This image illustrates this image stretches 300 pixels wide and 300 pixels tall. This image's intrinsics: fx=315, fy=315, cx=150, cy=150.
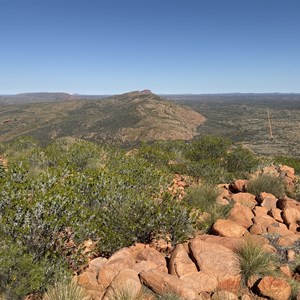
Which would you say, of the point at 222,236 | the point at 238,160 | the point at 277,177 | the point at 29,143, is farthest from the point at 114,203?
the point at 29,143

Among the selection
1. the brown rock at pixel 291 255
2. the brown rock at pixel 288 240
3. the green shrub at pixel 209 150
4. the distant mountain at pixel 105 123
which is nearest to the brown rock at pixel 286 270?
the brown rock at pixel 291 255

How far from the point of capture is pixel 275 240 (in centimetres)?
754

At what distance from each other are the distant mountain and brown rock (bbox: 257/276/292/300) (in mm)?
69981

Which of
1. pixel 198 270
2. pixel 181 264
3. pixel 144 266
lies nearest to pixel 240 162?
pixel 198 270

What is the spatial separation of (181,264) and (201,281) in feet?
1.67

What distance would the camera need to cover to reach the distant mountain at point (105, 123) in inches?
3288

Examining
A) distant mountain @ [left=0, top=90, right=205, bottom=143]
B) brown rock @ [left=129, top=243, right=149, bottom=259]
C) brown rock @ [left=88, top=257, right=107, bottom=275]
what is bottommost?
distant mountain @ [left=0, top=90, right=205, bottom=143]

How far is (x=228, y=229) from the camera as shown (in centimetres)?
767

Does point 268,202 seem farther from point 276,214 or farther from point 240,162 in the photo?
point 240,162

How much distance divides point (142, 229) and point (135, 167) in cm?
413

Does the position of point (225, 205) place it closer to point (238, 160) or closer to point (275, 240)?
point (275, 240)

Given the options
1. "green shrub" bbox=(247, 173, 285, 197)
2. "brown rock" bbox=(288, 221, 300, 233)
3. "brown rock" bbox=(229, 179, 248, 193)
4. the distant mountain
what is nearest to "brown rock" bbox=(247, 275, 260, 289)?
"brown rock" bbox=(288, 221, 300, 233)

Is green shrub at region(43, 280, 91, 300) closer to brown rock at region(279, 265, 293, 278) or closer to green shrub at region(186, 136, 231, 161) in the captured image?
brown rock at region(279, 265, 293, 278)

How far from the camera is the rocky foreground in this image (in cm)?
550
